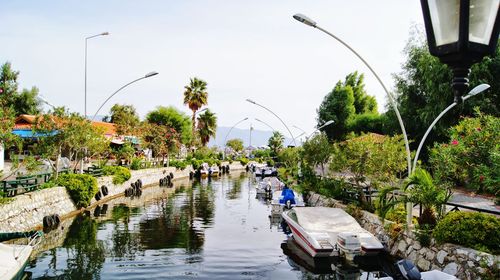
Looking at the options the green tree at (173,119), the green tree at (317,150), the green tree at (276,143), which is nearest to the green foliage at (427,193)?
the green tree at (317,150)

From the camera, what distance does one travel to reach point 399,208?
2038 cm

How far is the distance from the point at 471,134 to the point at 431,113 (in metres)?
22.7

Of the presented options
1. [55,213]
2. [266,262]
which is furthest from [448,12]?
[55,213]

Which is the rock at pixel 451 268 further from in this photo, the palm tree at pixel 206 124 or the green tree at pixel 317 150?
the palm tree at pixel 206 124

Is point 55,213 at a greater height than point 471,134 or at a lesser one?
lesser

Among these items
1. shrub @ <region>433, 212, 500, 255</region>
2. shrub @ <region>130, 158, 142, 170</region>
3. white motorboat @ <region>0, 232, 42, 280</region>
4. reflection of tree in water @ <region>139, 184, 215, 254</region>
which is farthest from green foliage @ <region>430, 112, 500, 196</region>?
shrub @ <region>130, 158, 142, 170</region>

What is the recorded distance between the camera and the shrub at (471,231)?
1280 centimetres

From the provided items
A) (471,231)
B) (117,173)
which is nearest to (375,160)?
(471,231)

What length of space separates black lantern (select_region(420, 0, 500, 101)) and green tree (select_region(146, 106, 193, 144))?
69.0 m

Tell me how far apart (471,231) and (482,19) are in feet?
39.4

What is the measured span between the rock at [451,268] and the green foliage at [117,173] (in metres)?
29.6

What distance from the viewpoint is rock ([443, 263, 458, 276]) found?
1304 centimetres

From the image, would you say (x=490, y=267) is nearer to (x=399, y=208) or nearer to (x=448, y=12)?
(x=399, y=208)

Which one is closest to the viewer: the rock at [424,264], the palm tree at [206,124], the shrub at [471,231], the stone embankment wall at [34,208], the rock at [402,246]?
the shrub at [471,231]
